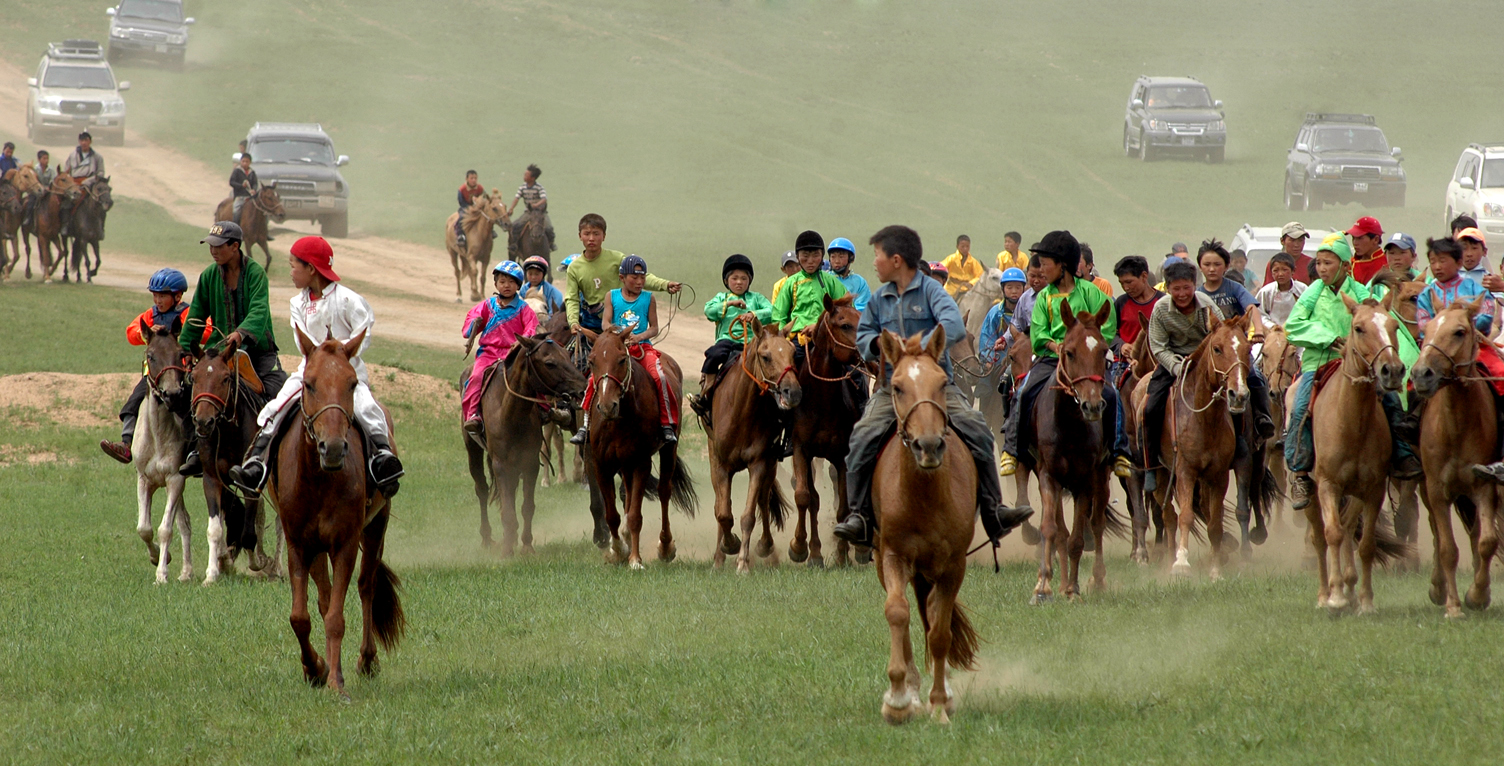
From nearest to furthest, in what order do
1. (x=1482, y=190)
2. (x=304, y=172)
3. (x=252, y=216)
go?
(x=252, y=216) < (x=1482, y=190) < (x=304, y=172)

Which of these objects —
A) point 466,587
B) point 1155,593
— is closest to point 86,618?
point 466,587

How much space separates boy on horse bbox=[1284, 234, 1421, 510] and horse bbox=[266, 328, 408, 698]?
6292 millimetres

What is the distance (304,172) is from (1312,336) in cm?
3131

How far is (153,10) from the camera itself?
5956 centimetres

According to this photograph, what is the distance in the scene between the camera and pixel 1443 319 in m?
9.34

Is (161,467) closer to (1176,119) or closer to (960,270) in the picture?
(960,270)

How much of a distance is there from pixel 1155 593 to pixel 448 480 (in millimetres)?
9868

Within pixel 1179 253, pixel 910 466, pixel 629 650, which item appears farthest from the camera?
pixel 1179 253

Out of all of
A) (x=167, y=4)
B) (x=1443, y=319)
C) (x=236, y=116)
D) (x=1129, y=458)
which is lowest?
(x=1129, y=458)

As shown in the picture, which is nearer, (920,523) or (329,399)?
(920,523)

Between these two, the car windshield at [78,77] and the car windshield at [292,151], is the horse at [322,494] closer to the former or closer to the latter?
the car windshield at [292,151]

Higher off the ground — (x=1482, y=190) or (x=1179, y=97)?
(x=1179, y=97)

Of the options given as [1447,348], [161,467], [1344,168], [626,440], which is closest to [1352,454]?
[1447,348]

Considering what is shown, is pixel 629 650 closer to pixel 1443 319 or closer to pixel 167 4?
pixel 1443 319
